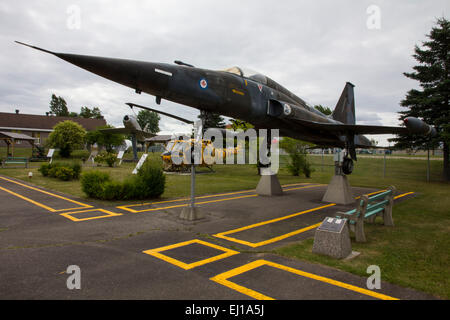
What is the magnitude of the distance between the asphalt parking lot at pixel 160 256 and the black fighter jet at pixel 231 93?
3218 mm

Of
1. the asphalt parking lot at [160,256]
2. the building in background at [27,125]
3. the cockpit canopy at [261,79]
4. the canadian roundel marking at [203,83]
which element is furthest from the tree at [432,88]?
the building in background at [27,125]

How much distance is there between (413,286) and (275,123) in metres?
6.75

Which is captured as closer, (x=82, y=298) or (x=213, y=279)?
(x=82, y=298)

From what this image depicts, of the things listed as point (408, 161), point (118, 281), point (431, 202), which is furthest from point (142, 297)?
point (408, 161)

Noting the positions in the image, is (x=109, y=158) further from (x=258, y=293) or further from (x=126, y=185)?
(x=258, y=293)

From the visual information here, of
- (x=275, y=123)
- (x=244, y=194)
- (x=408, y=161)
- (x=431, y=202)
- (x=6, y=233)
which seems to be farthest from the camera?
(x=408, y=161)

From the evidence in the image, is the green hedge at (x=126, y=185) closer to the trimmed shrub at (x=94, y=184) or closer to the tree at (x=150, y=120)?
the trimmed shrub at (x=94, y=184)

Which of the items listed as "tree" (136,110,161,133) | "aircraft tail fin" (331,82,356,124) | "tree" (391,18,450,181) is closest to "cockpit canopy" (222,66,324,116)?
"aircraft tail fin" (331,82,356,124)

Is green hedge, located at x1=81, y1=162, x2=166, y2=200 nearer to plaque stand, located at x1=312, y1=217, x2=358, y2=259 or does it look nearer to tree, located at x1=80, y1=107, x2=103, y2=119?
plaque stand, located at x1=312, y1=217, x2=358, y2=259

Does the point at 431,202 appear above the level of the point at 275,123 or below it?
below

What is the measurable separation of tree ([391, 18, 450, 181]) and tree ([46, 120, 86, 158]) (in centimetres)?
3938

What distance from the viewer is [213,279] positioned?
12.9 ft

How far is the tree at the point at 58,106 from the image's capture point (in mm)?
88375

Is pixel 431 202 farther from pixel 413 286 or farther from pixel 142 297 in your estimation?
pixel 142 297
